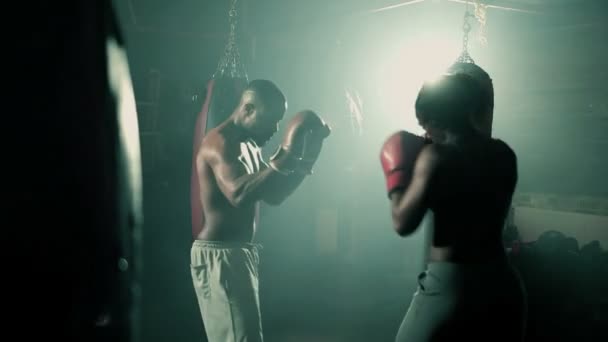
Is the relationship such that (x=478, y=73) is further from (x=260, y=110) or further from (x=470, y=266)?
(x=470, y=266)

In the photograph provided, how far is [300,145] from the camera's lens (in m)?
2.51

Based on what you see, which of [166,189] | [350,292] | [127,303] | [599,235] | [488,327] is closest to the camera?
[127,303]

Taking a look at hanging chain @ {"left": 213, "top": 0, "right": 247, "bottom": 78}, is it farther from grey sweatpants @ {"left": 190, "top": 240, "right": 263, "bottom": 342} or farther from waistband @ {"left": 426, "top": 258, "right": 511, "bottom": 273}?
waistband @ {"left": 426, "top": 258, "right": 511, "bottom": 273}

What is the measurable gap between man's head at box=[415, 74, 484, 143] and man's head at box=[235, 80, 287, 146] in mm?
1006

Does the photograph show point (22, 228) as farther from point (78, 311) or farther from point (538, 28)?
point (538, 28)

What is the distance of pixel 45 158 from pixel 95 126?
6cm

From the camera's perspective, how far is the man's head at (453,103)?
1702 millimetres

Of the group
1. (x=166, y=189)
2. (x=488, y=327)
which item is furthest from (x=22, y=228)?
(x=166, y=189)

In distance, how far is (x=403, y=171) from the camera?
1699 millimetres

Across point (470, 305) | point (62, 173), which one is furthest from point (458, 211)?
point (62, 173)

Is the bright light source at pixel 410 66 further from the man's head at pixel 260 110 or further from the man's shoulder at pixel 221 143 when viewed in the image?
the man's shoulder at pixel 221 143

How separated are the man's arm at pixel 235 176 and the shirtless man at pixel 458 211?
758mm

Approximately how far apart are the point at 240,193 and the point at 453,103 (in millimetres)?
1061

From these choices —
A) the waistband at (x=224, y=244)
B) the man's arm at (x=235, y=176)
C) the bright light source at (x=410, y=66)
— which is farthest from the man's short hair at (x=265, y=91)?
the bright light source at (x=410, y=66)
